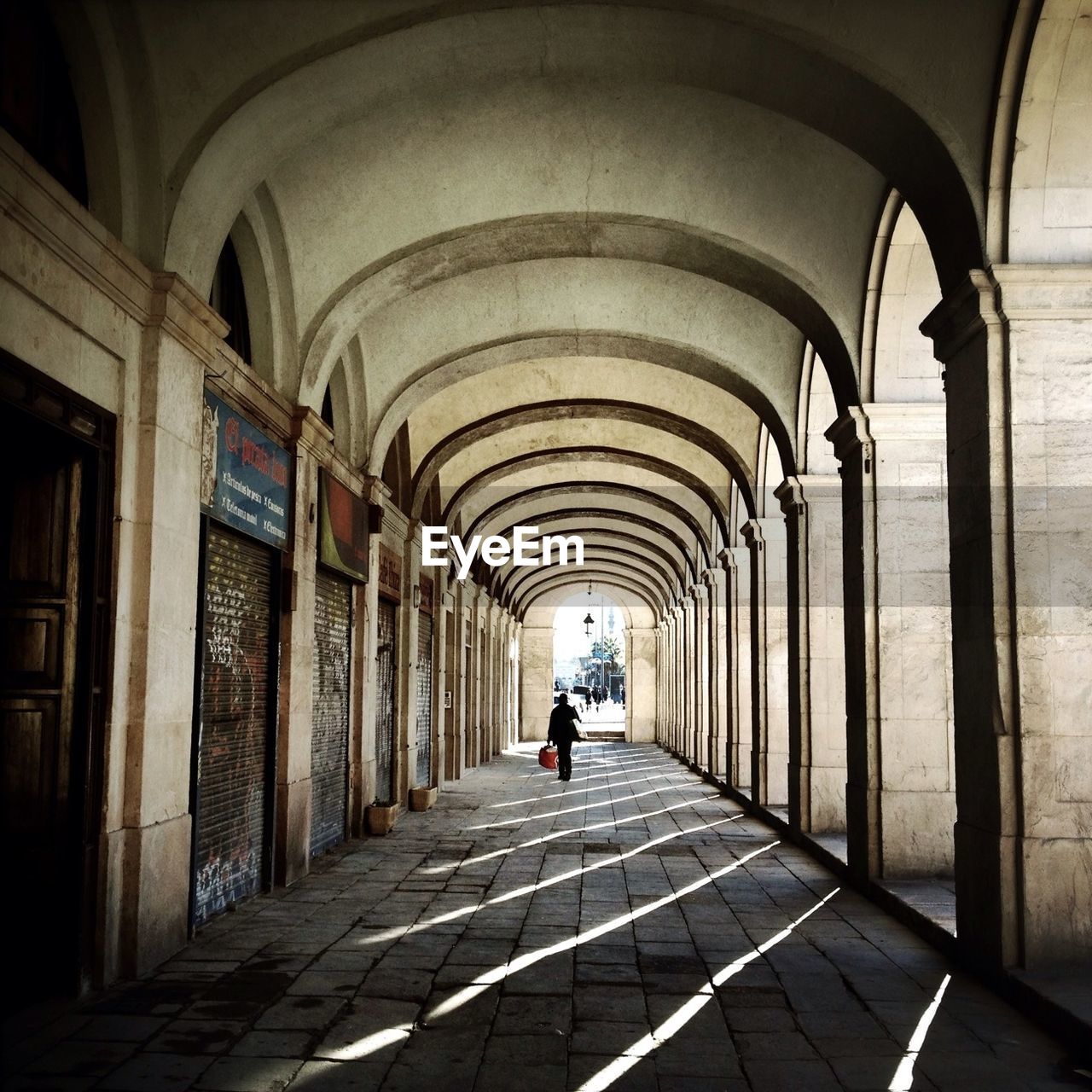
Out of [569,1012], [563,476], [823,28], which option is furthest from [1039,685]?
[563,476]

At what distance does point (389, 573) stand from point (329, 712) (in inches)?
116

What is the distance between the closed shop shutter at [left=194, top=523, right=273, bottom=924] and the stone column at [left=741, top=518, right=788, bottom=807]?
268 inches

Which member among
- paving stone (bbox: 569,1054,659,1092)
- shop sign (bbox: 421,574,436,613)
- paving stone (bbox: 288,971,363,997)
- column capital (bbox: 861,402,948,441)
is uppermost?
column capital (bbox: 861,402,948,441)

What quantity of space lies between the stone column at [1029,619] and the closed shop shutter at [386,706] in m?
7.73

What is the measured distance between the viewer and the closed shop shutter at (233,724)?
6570 millimetres

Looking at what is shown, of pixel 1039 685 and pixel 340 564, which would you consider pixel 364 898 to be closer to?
pixel 340 564

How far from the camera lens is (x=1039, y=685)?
5258 millimetres

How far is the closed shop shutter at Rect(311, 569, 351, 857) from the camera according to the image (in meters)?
9.27

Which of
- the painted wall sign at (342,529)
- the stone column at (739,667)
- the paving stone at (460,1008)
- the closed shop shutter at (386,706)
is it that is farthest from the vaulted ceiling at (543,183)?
the paving stone at (460,1008)

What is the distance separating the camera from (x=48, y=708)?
16.0ft

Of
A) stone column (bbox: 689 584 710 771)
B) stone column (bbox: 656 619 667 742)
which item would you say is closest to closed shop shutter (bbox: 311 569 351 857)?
stone column (bbox: 689 584 710 771)

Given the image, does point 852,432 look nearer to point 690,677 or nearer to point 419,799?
point 419,799

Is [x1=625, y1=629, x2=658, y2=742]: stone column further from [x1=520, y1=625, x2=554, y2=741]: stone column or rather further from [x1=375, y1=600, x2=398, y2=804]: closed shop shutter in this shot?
[x1=375, y1=600, x2=398, y2=804]: closed shop shutter

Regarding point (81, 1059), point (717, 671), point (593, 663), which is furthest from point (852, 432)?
point (593, 663)
